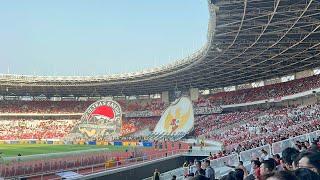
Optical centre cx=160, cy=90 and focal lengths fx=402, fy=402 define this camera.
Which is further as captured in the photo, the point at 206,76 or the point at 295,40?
the point at 206,76

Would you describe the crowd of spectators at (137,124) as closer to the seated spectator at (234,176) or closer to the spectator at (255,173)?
the spectator at (255,173)

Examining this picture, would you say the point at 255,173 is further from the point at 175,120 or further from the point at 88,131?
the point at 175,120

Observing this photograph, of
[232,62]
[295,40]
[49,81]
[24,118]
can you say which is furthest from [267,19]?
[24,118]

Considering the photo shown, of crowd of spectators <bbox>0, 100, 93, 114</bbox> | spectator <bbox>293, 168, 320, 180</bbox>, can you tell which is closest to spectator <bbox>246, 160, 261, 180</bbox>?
spectator <bbox>293, 168, 320, 180</bbox>

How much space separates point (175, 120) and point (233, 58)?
509 inches

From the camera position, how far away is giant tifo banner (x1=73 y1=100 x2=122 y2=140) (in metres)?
46.8

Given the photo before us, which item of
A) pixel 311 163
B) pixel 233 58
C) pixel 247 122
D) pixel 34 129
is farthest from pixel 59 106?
pixel 311 163

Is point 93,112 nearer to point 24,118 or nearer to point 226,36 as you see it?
point 226,36

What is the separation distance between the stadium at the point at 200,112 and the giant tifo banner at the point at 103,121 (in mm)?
125

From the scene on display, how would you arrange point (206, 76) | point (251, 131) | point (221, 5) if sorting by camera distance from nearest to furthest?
1. point (221, 5)
2. point (251, 131)
3. point (206, 76)

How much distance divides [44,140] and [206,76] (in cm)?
2720

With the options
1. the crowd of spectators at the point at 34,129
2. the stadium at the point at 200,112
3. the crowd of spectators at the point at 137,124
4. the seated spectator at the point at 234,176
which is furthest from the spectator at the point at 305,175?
the crowd of spectators at the point at 34,129

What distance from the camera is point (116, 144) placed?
51.7m

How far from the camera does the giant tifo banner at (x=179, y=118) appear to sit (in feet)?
163
